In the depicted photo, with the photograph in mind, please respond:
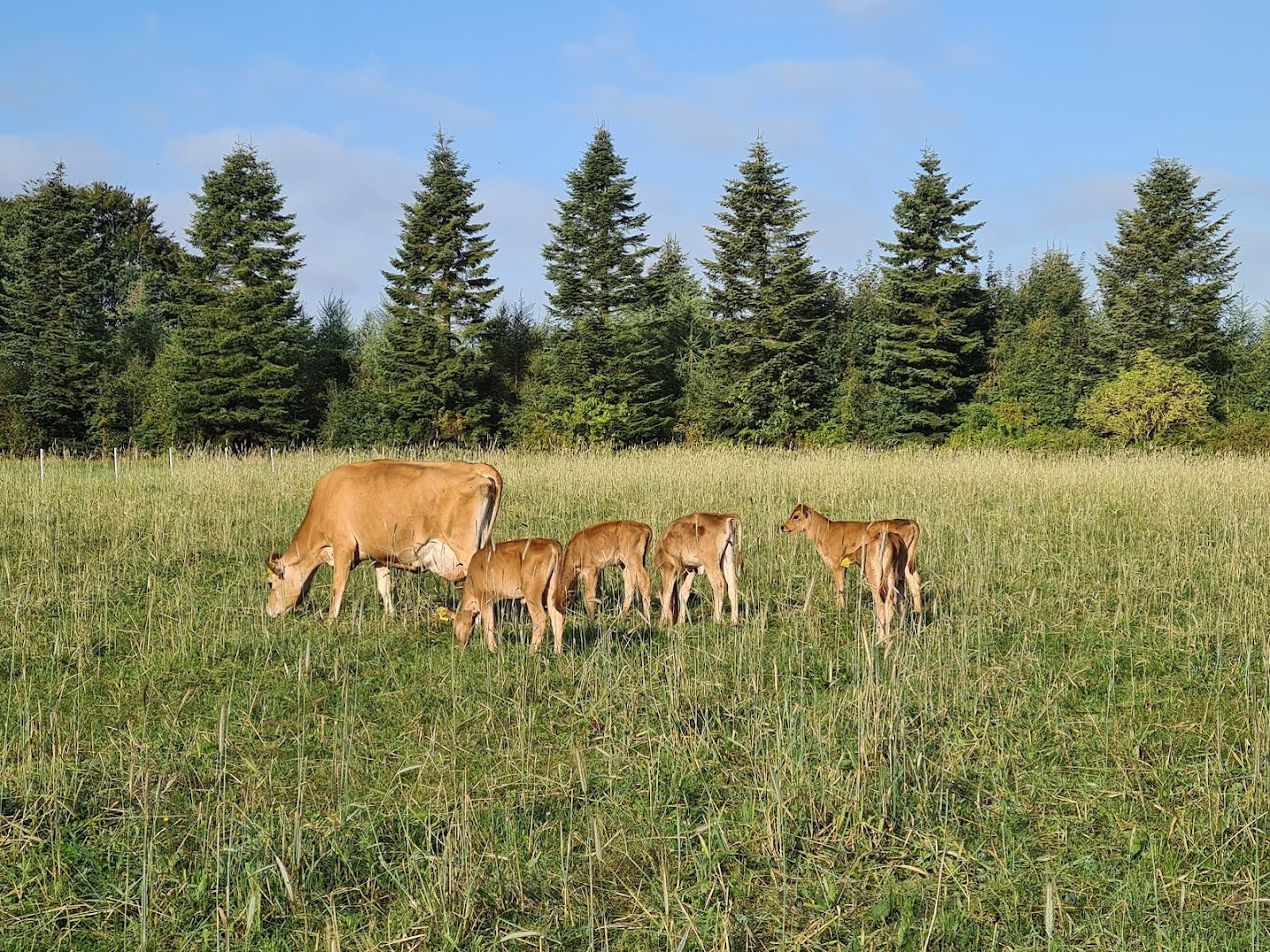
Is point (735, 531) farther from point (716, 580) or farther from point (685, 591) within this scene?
point (685, 591)

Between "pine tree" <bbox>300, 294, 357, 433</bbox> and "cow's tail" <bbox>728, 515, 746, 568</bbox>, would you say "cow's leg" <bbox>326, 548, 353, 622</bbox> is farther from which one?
"pine tree" <bbox>300, 294, 357, 433</bbox>

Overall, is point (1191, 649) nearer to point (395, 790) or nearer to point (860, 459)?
point (395, 790)

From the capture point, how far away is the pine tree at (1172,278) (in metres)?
36.9

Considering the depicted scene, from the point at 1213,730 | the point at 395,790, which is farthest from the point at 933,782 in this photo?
the point at 395,790

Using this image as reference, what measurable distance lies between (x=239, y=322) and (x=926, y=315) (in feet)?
83.9

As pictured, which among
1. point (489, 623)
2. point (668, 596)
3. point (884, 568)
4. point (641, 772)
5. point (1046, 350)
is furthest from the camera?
point (1046, 350)

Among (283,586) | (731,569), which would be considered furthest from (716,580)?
(283,586)

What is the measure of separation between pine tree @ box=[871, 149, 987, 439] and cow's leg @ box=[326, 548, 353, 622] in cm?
2988

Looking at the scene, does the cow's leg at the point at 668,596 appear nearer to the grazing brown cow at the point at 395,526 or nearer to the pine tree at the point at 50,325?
the grazing brown cow at the point at 395,526

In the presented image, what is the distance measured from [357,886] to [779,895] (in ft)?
5.88

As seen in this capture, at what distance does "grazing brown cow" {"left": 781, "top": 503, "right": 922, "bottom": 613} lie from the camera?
876cm

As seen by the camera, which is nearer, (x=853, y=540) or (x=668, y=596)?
(x=668, y=596)

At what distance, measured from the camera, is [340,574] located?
30.4ft

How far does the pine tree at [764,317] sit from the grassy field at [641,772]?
26128 millimetres
